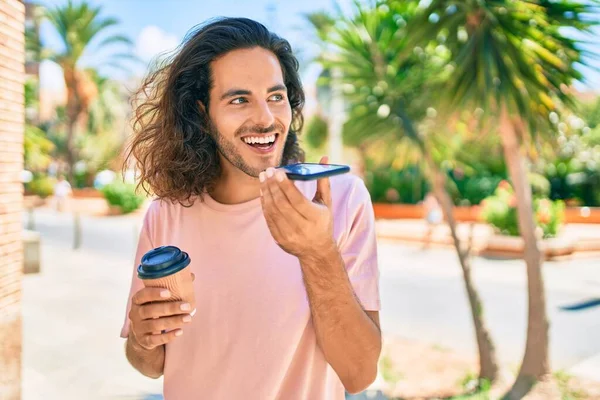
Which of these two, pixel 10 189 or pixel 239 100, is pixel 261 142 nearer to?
pixel 239 100

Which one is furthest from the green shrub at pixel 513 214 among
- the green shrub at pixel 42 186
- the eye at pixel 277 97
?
the green shrub at pixel 42 186

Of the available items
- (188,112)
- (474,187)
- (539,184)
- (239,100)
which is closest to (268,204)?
(239,100)

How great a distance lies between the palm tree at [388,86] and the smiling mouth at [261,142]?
4.30 metres

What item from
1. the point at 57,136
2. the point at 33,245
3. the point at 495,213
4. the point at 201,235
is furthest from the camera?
the point at 57,136

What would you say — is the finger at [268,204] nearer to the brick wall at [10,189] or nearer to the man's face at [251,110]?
the man's face at [251,110]

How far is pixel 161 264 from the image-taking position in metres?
1.21

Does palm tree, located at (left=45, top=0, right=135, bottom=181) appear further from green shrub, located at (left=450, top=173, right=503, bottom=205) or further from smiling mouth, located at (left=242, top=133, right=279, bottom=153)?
smiling mouth, located at (left=242, top=133, right=279, bottom=153)

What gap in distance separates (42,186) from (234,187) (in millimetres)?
28328

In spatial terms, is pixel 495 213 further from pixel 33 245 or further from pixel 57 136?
pixel 57 136

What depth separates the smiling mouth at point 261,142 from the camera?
1654 millimetres

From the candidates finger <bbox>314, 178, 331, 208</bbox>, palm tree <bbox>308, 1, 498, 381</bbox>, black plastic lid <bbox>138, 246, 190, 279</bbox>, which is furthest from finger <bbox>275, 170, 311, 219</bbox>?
palm tree <bbox>308, 1, 498, 381</bbox>

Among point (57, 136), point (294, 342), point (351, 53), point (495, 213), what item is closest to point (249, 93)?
point (294, 342)

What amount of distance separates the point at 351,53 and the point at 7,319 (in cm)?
433

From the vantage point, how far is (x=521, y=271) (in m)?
11.6
